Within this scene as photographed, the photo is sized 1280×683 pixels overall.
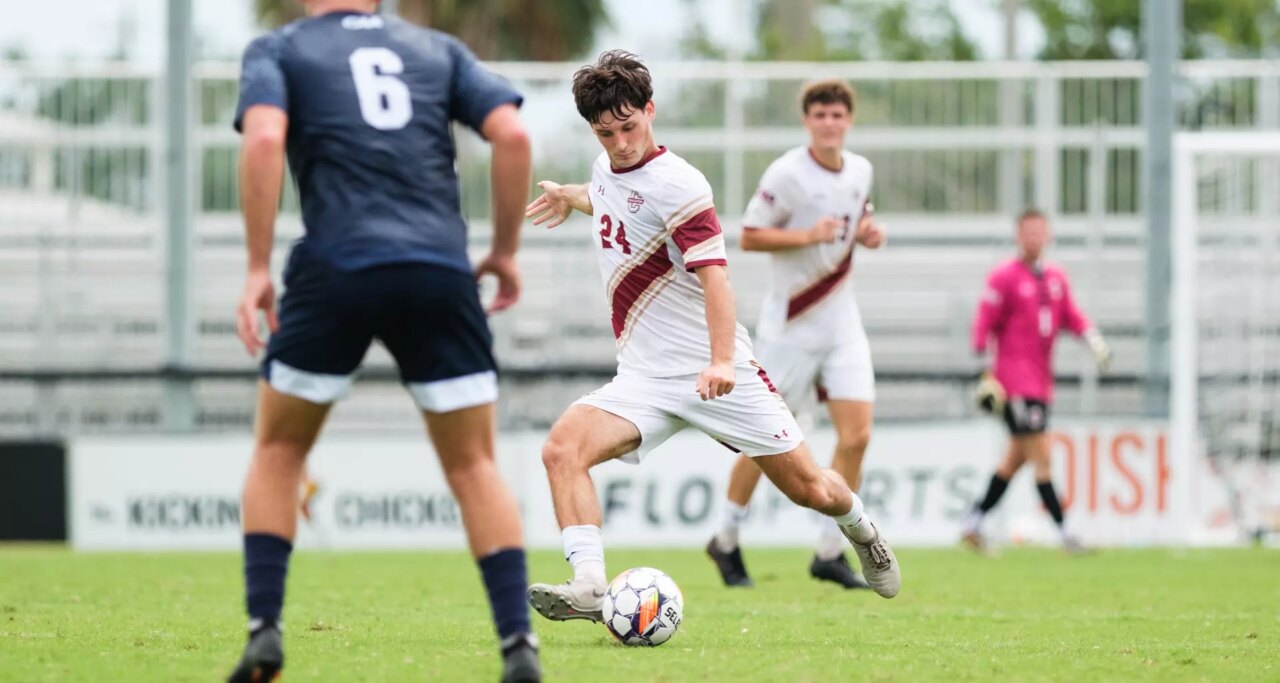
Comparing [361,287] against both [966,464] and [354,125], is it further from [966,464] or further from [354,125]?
[966,464]

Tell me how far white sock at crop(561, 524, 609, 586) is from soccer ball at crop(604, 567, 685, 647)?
0.09 metres

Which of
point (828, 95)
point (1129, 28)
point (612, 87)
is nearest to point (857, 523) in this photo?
point (612, 87)

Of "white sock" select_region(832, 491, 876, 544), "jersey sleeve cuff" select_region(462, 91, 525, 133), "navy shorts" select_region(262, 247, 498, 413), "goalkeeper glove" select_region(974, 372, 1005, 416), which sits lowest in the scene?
"goalkeeper glove" select_region(974, 372, 1005, 416)

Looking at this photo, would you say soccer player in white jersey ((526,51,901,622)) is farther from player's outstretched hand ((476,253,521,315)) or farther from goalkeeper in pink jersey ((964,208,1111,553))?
goalkeeper in pink jersey ((964,208,1111,553))

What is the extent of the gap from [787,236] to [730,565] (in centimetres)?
180

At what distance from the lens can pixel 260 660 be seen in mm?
5316

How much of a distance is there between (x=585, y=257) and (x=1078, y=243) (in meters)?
4.96

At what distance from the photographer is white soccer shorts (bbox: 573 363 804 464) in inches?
288

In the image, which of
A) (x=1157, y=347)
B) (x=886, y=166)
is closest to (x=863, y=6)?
(x=886, y=166)

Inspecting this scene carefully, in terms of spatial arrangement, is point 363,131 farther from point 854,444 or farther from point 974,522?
point 974,522

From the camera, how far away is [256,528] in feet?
17.9

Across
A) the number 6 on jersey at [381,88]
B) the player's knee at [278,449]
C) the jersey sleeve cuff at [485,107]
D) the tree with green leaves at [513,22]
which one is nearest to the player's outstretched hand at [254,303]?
the player's knee at [278,449]

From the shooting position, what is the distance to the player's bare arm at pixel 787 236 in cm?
984

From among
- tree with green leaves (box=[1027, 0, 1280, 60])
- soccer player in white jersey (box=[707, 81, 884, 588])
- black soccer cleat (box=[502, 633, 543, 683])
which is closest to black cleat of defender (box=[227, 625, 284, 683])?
black soccer cleat (box=[502, 633, 543, 683])
